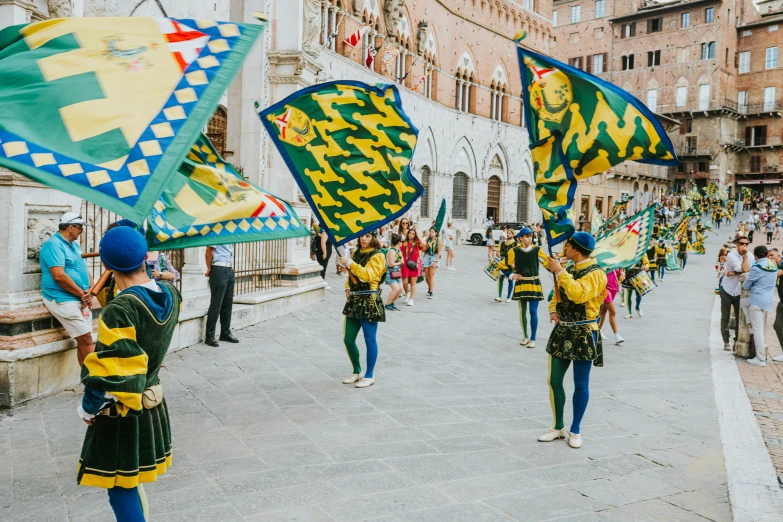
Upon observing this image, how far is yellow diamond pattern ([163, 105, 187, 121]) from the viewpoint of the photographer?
2.64 m

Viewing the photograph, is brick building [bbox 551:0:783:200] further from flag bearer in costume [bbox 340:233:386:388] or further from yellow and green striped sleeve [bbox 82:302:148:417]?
yellow and green striped sleeve [bbox 82:302:148:417]

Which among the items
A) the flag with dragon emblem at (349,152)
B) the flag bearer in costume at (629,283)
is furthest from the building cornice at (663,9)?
the flag with dragon emblem at (349,152)

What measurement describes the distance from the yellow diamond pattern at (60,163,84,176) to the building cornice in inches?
2500

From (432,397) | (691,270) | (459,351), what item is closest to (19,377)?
(432,397)

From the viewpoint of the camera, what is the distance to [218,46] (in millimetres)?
3027

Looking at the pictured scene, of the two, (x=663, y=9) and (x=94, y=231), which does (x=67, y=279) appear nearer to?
(x=94, y=231)

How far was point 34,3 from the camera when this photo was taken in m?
5.95

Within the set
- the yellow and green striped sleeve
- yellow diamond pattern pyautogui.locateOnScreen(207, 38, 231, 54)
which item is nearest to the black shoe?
the yellow and green striped sleeve

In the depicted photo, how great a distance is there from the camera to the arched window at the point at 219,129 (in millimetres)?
12695

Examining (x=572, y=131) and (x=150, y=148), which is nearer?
(x=150, y=148)

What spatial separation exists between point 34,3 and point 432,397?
5.30 metres

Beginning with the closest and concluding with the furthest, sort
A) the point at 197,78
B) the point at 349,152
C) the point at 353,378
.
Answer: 1. the point at 197,78
2. the point at 349,152
3. the point at 353,378

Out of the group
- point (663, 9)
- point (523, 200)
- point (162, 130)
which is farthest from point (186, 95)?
point (663, 9)

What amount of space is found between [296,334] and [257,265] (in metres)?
2.10
